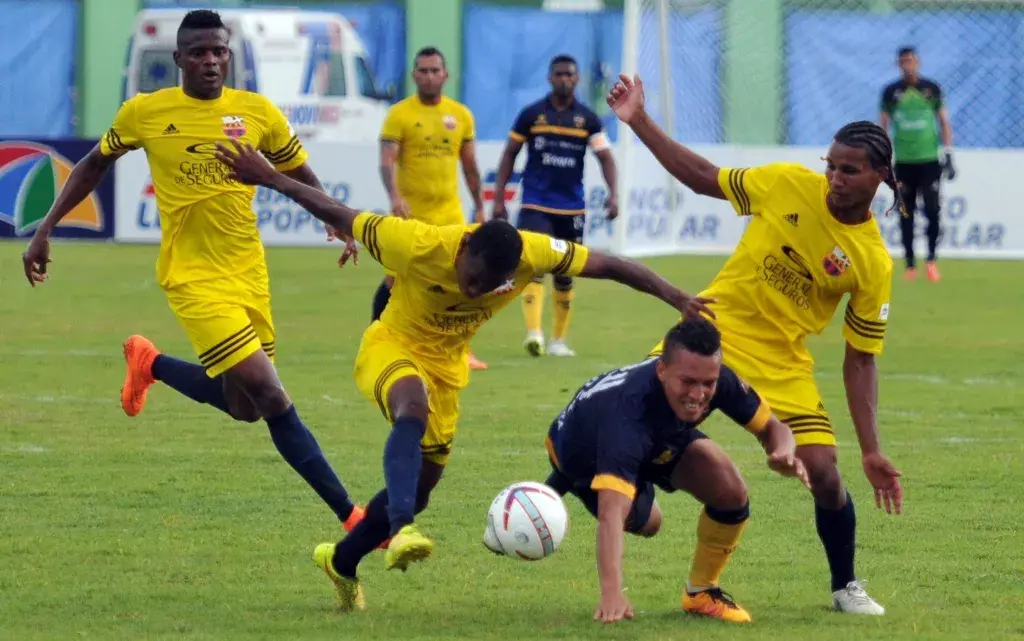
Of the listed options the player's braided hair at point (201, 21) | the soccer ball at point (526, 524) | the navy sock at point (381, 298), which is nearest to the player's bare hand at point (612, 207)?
the navy sock at point (381, 298)

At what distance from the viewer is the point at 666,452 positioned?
5.98 meters

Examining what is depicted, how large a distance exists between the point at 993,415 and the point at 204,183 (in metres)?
5.58

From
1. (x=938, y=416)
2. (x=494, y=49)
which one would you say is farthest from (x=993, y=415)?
(x=494, y=49)

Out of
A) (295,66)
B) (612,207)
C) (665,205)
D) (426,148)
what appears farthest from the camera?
(295,66)

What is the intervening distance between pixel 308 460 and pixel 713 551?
1.82 metres

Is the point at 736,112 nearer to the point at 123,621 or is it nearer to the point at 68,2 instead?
the point at 68,2

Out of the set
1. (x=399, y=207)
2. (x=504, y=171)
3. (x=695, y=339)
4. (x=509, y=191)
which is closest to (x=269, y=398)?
(x=695, y=339)

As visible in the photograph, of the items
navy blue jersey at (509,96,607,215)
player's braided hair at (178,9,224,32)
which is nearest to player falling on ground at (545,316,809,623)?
player's braided hair at (178,9,224,32)

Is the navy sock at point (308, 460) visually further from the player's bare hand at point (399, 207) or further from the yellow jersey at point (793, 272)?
A: the player's bare hand at point (399, 207)

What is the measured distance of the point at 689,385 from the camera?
222 inches

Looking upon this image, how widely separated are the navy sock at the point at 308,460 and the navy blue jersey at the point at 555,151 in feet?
23.4

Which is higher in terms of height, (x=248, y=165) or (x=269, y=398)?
(x=248, y=165)

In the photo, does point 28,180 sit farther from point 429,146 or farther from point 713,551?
point 713,551

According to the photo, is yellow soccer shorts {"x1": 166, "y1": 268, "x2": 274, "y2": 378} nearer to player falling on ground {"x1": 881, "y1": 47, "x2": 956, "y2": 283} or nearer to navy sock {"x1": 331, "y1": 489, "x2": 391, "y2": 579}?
navy sock {"x1": 331, "y1": 489, "x2": 391, "y2": 579}
